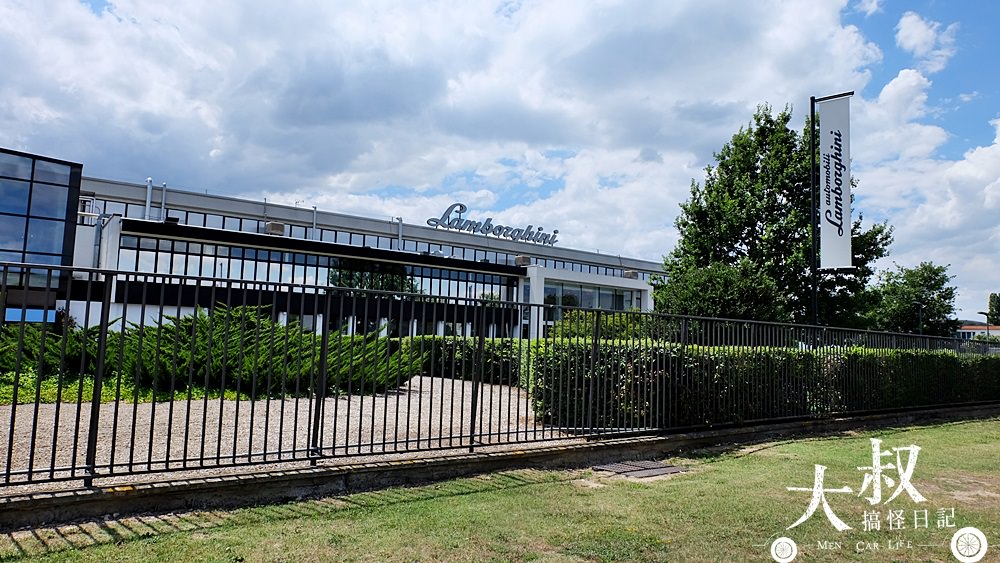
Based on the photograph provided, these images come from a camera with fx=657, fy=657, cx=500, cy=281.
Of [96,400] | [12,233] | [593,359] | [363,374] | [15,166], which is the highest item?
[15,166]

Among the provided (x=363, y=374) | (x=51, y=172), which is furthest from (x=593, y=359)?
(x=51, y=172)

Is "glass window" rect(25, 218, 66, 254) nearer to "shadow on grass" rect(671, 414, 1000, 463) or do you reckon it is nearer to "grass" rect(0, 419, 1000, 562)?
"grass" rect(0, 419, 1000, 562)

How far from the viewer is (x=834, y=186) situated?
15.4 meters

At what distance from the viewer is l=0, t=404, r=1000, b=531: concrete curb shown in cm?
488

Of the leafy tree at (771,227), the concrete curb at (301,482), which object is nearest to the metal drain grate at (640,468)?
the concrete curb at (301,482)

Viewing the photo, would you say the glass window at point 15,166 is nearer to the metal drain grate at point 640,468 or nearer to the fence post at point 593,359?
the fence post at point 593,359

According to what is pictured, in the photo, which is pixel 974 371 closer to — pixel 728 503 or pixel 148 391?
pixel 728 503

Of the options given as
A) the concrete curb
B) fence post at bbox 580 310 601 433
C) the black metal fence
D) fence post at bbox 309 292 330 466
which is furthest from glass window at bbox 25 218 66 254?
the concrete curb

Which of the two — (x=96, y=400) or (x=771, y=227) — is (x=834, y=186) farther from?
(x=96, y=400)

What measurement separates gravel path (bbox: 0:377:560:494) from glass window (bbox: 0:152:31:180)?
85.2 feet

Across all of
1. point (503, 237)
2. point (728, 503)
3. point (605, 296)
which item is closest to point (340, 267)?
point (605, 296)

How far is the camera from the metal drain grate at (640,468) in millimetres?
7829

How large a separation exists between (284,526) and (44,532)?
163 cm

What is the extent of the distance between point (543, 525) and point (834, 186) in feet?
43.4
